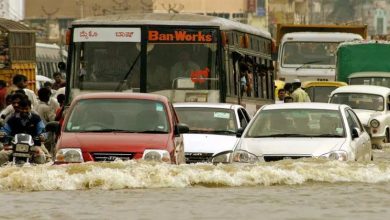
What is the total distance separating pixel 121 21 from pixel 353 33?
80.4 ft

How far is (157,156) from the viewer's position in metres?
20.2

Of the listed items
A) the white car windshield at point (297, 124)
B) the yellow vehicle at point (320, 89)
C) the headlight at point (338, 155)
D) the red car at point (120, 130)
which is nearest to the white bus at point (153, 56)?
the white car windshield at point (297, 124)

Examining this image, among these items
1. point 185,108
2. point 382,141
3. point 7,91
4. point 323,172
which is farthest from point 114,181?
point 382,141

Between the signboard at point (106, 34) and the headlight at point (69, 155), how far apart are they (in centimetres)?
897

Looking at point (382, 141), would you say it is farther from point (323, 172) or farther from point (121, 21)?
point (323, 172)

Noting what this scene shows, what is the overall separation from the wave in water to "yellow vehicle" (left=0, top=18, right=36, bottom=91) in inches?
858

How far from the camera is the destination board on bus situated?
2950cm

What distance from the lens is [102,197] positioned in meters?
18.8

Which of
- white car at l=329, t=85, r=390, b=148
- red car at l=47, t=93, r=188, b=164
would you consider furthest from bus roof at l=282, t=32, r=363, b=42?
red car at l=47, t=93, r=188, b=164

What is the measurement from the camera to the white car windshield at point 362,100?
3762 cm

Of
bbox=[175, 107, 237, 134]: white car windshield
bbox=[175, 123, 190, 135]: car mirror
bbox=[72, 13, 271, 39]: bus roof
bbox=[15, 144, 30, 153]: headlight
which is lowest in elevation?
bbox=[175, 107, 237, 134]: white car windshield

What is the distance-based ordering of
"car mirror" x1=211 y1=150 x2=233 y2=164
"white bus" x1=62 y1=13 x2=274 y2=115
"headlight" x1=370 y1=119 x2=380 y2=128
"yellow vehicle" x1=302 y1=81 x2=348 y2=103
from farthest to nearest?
"yellow vehicle" x1=302 y1=81 x2=348 y2=103 < "headlight" x1=370 y1=119 x2=380 y2=128 < "white bus" x1=62 y1=13 x2=274 y2=115 < "car mirror" x1=211 y1=150 x2=233 y2=164

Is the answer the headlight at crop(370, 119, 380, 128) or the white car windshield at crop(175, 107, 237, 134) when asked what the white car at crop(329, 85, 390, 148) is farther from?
the white car windshield at crop(175, 107, 237, 134)

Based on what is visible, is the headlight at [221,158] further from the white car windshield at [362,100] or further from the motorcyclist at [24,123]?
the white car windshield at [362,100]
